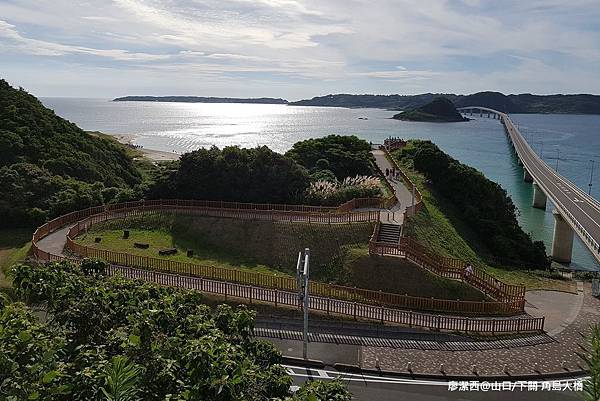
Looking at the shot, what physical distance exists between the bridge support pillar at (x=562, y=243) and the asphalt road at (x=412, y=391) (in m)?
31.8

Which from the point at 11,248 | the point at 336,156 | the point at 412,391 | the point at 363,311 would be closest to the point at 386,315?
the point at 363,311

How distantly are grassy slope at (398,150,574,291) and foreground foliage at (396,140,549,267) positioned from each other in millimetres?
1294

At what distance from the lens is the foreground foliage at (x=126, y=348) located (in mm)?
→ 6660

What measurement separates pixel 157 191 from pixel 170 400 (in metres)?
24.9

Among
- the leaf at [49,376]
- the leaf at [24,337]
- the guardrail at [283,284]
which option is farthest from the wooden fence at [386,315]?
the leaf at [49,376]

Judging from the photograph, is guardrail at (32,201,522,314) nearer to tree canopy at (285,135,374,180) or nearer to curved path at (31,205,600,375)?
curved path at (31,205,600,375)

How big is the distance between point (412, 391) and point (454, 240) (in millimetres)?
16844

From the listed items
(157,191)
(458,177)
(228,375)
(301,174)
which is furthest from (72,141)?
(228,375)

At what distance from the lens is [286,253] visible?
24.2 meters

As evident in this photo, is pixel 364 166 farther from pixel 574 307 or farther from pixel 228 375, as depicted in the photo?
pixel 228 375

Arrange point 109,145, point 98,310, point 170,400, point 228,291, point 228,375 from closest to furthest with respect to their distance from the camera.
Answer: point 170,400 → point 228,375 → point 98,310 → point 228,291 → point 109,145

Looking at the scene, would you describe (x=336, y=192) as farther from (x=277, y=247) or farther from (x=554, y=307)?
(x=554, y=307)

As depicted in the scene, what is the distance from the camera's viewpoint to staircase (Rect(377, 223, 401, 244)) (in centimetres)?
2464

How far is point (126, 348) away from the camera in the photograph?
303 inches
